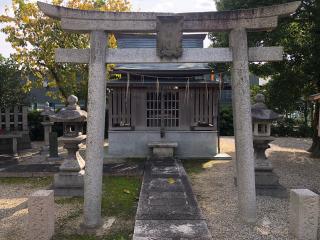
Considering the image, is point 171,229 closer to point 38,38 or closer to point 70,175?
point 70,175

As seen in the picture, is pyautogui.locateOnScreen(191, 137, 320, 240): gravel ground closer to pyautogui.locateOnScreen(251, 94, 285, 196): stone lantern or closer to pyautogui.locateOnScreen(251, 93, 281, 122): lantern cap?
pyautogui.locateOnScreen(251, 94, 285, 196): stone lantern

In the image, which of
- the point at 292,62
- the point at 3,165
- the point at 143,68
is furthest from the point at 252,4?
the point at 3,165

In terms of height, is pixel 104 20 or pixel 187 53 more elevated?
pixel 104 20

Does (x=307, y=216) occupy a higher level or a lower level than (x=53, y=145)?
lower

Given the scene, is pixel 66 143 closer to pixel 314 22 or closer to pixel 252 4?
pixel 252 4

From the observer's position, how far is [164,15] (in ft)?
19.2

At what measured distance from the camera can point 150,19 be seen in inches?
233

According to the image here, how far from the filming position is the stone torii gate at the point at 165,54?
5867 mm

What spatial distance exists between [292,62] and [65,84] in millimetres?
10382

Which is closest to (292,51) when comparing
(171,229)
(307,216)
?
(307,216)

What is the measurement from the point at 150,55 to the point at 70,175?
4.14m

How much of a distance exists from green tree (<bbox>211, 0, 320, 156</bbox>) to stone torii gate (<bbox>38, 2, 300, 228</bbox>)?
17.6 feet

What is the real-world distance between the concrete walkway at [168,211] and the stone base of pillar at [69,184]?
66.4 inches

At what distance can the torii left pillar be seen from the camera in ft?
19.2
